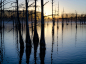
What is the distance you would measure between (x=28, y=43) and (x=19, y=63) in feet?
16.4

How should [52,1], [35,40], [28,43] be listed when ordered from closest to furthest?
[28,43] → [35,40] → [52,1]

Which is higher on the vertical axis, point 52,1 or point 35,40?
point 52,1

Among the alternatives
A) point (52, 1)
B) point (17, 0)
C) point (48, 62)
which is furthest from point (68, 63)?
point (52, 1)

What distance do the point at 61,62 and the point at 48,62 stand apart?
1389 millimetres

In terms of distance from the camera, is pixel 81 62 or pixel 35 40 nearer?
pixel 81 62

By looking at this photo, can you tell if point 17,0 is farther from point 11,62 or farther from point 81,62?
point 81,62

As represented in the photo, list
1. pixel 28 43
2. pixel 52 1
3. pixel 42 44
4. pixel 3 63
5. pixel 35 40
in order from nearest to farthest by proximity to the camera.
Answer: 1. pixel 3 63
2. pixel 42 44
3. pixel 28 43
4. pixel 35 40
5. pixel 52 1

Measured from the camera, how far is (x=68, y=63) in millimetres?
12727

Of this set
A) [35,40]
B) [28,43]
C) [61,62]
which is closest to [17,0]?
[28,43]

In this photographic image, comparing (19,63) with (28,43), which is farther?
(28,43)

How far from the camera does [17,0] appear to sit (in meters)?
18.0

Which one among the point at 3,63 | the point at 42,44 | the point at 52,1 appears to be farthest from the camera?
the point at 52,1

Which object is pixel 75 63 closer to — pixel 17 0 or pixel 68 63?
pixel 68 63

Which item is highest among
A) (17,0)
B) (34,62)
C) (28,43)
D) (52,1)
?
(52,1)
